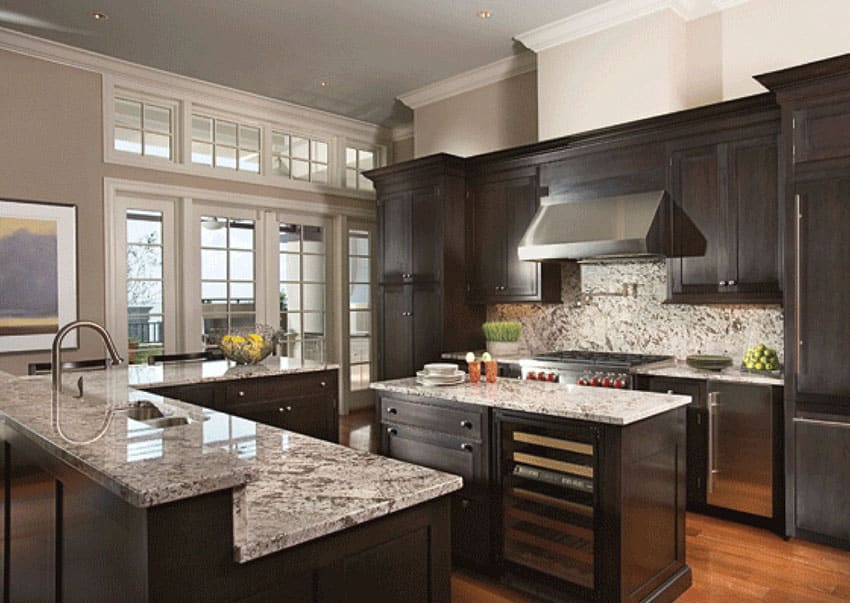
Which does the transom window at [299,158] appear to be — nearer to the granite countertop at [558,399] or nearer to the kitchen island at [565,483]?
the granite countertop at [558,399]

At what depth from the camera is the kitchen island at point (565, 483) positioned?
93.6 inches

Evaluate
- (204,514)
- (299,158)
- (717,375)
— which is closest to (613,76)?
(717,375)

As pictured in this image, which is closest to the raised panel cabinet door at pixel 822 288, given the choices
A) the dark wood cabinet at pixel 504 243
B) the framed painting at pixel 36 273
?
the dark wood cabinet at pixel 504 243

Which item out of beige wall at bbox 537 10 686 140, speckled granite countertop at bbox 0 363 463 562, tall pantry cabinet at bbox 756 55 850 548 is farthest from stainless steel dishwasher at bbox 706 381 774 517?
speckled granite countertop at bbox 0 363 463 562

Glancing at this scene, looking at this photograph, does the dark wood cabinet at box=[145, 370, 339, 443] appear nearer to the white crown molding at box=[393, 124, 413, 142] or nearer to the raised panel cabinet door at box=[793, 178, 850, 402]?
the raised panel cabinet door at box=[793, 178, 850, 402]

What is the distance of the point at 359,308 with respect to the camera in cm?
706

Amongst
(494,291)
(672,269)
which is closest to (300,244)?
(494,291)

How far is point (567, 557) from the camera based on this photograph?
2566 mm

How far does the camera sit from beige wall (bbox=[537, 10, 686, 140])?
429 cm

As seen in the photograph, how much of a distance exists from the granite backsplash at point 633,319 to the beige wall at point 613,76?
1127mm

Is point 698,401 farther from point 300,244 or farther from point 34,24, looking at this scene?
point 34,24

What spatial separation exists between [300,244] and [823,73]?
482cm

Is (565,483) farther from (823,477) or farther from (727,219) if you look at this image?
(727,219)

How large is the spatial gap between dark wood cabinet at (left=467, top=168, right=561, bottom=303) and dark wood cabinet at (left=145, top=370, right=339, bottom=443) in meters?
1.87
